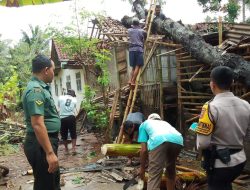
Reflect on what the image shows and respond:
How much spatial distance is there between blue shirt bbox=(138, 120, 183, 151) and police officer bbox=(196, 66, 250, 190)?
1321 millimetres

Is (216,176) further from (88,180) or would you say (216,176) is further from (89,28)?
(89,28)

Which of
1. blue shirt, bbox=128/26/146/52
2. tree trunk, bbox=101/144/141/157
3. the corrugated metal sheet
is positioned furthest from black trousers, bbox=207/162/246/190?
blue shirt, bbox=128/26/146/52

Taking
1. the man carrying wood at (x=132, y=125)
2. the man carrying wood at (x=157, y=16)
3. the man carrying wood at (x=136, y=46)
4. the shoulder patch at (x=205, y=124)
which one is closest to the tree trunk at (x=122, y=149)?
the man carrying wood at (x=132, y=125)

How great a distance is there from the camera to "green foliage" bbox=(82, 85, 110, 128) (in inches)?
383

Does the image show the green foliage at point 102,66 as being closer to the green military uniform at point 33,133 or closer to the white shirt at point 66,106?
the white shirt at point 66,106

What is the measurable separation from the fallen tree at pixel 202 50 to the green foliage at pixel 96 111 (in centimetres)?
299

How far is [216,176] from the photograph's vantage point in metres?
2.97

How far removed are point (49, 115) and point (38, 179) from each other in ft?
2.32

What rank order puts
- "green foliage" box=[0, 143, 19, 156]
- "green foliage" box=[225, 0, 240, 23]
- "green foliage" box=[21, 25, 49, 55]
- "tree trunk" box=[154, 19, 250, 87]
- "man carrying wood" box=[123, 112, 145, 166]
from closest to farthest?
"man carrying wood" box=[123, 112, 145, 166] → "tree trunk" box=[154, 19, 250, 87] → "green foliage" box=[0, 143, 19, 156] → "green foliage" box=[225, 0, 240, 23] → "green foliage" box=[21, 25, 49, 55]

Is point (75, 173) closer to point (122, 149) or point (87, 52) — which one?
point (122, 149)

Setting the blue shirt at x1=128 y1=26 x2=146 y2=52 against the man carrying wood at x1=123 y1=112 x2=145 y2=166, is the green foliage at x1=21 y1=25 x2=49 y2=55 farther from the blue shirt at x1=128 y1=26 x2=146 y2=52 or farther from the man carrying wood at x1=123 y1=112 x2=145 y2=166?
the man carrying wood at x1=123 y1=112 x2=145 y2=166

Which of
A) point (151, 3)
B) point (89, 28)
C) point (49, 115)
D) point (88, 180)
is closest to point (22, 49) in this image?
point (89, 28)

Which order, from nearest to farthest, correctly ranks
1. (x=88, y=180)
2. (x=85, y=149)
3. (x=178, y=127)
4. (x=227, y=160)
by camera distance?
(x=227, y=160)
(x=88, y=180)
(x=178, y=127)
(x=85, y=149)

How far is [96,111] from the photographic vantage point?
394 inches
